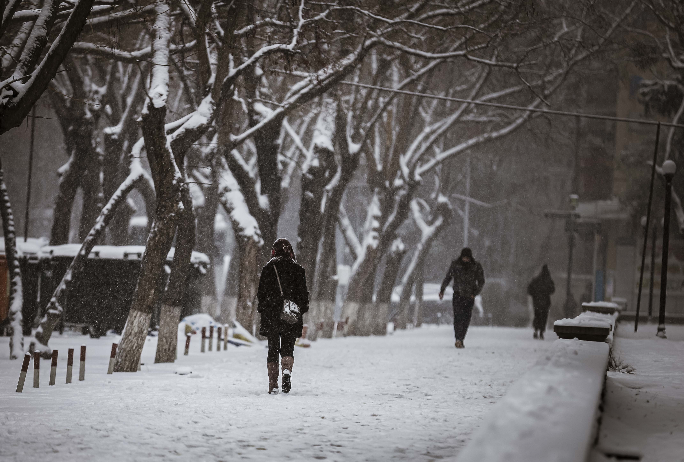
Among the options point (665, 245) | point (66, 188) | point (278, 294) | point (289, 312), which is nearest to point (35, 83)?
point (278, 294)

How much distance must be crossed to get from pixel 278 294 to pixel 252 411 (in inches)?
80.4

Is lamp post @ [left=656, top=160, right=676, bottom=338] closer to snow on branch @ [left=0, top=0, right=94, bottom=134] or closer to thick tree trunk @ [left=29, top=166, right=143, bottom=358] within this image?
thick tree trunk @ [left=29, top=166, right=143, bottom=358]

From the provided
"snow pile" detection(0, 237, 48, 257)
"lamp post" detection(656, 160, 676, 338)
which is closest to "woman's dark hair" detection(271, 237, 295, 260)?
"lamp post" detection(656, 160, 676, 338)

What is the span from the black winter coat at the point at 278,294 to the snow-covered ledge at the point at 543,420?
511 centimetres

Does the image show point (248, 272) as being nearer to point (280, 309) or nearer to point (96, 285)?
point (96, 285)

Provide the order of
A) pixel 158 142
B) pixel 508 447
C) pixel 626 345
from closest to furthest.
A: pixel 508 447
pixel 158 142
pixel 626 345

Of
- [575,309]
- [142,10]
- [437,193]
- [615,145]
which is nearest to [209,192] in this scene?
[437,193]

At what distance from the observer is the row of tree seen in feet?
44.2

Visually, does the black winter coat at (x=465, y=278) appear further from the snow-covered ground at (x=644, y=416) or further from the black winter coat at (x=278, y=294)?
the black winter coat at (x=278, y=294)

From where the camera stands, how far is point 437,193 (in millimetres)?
31516

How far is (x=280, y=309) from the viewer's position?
417 inches

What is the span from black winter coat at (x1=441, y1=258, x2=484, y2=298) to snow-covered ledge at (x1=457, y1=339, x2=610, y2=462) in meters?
12.7

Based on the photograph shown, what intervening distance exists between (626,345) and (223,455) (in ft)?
33.6

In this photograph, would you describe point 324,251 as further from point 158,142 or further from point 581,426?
point 581,426
